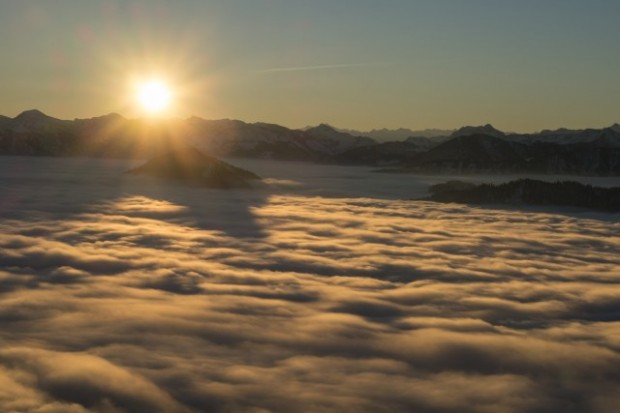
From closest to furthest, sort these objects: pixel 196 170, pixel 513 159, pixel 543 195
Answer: pixel 543 195 → pixel 196 170 → pixel 513 159

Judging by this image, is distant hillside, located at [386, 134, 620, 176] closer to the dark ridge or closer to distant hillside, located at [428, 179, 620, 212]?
the dark ridge

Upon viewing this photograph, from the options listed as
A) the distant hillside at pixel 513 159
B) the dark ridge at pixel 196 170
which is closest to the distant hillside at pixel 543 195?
the dark ridge at pixel 196 170

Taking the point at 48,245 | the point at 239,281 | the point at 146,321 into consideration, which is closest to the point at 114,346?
the point at 146,321

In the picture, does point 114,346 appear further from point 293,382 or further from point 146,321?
point 293,382

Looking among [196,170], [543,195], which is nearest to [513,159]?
[196,170]

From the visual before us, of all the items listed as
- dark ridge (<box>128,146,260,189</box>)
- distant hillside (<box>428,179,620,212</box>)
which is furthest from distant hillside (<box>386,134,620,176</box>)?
distant hillside (<box>428,179,620,212</box>)

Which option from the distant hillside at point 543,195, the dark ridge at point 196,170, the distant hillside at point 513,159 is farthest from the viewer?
the distant hillside at point 513,159

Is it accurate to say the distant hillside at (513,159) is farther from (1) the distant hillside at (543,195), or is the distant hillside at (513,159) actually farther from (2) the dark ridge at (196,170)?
(1) the distant hillside at (543,195)

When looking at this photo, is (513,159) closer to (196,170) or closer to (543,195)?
(196,170)

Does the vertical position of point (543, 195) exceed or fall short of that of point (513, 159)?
it falls short
